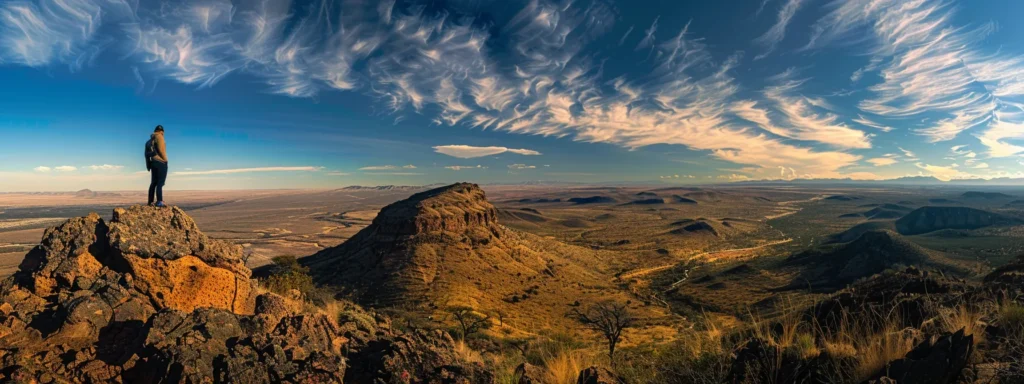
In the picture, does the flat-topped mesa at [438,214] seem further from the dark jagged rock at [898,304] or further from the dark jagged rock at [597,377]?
the dark jagged rock at [597,377]

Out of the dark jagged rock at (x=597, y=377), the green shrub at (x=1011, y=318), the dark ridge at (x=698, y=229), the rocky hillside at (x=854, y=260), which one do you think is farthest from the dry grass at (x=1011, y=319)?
the dark ridge at (x=698, y=229)

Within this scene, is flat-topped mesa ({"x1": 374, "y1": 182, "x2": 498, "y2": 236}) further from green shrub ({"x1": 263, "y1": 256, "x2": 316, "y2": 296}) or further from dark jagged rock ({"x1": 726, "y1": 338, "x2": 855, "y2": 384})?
dark jagged rock ({"x1": 726, "y1": 338, "x2": 855, "y2": 384})

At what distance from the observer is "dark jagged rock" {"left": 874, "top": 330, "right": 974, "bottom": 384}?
13.9 ft

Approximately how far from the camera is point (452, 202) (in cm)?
5862

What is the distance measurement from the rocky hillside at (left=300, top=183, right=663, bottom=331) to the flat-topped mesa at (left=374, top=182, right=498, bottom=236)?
126mm

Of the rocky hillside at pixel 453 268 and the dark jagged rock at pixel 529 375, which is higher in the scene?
the dark jagged rock at pixel 529 375

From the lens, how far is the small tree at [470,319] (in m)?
26.6

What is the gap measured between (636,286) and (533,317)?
75.0ft

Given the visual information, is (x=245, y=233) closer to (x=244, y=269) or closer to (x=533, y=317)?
(x=533, y=317)

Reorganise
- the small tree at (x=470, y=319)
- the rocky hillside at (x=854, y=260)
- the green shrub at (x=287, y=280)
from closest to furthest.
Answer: the green shrub at (x=287, y=280)
the small tree at (x=470, y=319)
the rocky hillside at (x=854, y=260)

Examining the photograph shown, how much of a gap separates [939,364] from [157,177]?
14.6 meters

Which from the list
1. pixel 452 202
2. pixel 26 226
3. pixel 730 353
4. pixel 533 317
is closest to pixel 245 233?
pixel 26 226

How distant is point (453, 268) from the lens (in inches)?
1789

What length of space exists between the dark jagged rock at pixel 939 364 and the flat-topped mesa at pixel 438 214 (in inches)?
1896
